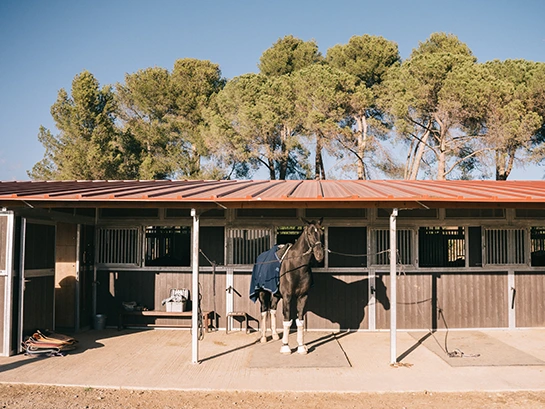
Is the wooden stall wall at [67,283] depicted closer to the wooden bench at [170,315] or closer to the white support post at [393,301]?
the wooden bench at [170,315]

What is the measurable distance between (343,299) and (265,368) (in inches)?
115

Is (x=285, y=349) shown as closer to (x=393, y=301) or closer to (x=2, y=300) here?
(x=393, y=301)

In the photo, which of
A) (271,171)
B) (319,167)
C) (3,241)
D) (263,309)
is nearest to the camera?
(3,241)

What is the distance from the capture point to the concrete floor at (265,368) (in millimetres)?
6059

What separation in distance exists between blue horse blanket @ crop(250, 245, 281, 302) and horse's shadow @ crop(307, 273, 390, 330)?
4.67ft

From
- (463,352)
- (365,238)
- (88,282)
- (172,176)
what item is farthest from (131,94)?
(463,352)

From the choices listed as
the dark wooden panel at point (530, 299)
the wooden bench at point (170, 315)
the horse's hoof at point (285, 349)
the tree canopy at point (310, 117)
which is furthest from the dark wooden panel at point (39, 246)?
the tree canopy at point (310, 117)

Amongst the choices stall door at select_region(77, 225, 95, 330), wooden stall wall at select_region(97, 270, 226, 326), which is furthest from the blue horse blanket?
stall door at select_region(77, 225, 95, 330)

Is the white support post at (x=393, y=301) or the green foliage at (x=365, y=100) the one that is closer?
the white support post at (x=393, y=301)

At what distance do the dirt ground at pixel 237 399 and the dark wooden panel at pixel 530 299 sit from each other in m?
3.93

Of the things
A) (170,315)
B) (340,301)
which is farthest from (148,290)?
(340,301)

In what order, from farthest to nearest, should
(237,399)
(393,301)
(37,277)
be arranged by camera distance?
Result: (37,277)
(393,301)
(237,399)

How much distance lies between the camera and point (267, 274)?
26.4 ft

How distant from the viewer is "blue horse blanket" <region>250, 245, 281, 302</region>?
7.93 m
